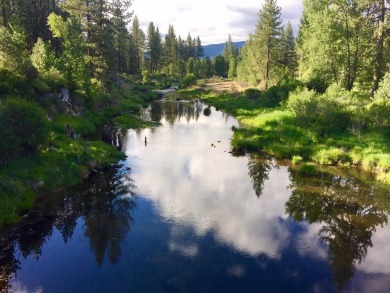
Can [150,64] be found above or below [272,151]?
above

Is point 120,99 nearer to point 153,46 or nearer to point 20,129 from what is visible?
point 20,129

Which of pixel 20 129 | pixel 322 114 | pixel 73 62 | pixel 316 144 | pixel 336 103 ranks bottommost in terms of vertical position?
pixel 316 144

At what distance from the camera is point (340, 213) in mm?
21328

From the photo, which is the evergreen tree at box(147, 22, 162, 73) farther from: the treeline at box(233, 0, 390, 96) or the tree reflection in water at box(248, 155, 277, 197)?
the tree reflection in water at box(248, 155, 277, 197)

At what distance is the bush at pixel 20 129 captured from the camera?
846 inches

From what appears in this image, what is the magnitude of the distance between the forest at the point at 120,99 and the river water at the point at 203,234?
2824 millimetres

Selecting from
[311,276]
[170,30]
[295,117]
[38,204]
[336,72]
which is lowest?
[311,276]

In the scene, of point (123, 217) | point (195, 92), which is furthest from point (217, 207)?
point (195, 92)

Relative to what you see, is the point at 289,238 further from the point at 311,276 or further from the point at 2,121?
the point at 2,121

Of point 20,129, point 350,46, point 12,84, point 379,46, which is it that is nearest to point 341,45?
point 350,46

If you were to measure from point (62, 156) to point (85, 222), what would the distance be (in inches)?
319

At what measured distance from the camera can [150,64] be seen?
132 metres

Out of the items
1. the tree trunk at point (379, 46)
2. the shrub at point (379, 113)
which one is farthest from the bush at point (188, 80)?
the shrub at point (379, 113)

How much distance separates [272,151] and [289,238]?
16335 mm
